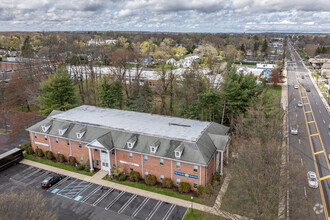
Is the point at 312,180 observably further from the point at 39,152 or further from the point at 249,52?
the point at 249,52

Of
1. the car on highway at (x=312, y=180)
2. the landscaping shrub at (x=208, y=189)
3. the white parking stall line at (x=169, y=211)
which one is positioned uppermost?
the landscaping shrub at (x=208, y=189)

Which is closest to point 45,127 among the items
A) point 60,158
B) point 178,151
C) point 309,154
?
point 60,158

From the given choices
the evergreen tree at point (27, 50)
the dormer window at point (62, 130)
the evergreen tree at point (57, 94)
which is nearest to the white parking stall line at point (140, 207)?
the dormer window at point (62, 130)

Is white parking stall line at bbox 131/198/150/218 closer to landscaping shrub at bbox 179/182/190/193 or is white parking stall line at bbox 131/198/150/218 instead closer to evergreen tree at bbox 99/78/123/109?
landscaping shrub at bbox 179/182/190/193

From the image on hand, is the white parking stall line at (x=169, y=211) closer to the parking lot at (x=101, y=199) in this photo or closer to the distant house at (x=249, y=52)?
the parking lot at (x=101, y=199)

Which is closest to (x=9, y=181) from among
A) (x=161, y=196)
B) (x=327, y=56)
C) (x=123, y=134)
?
(x=123, y=134)

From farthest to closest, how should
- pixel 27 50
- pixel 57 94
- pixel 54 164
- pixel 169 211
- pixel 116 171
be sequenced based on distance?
pixel 27 50, pixel 57 94, pixel 54 164, pixel 116 171, pixel 169 211

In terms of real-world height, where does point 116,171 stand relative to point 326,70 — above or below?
below

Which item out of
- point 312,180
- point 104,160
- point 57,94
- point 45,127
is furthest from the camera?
point 57,94
